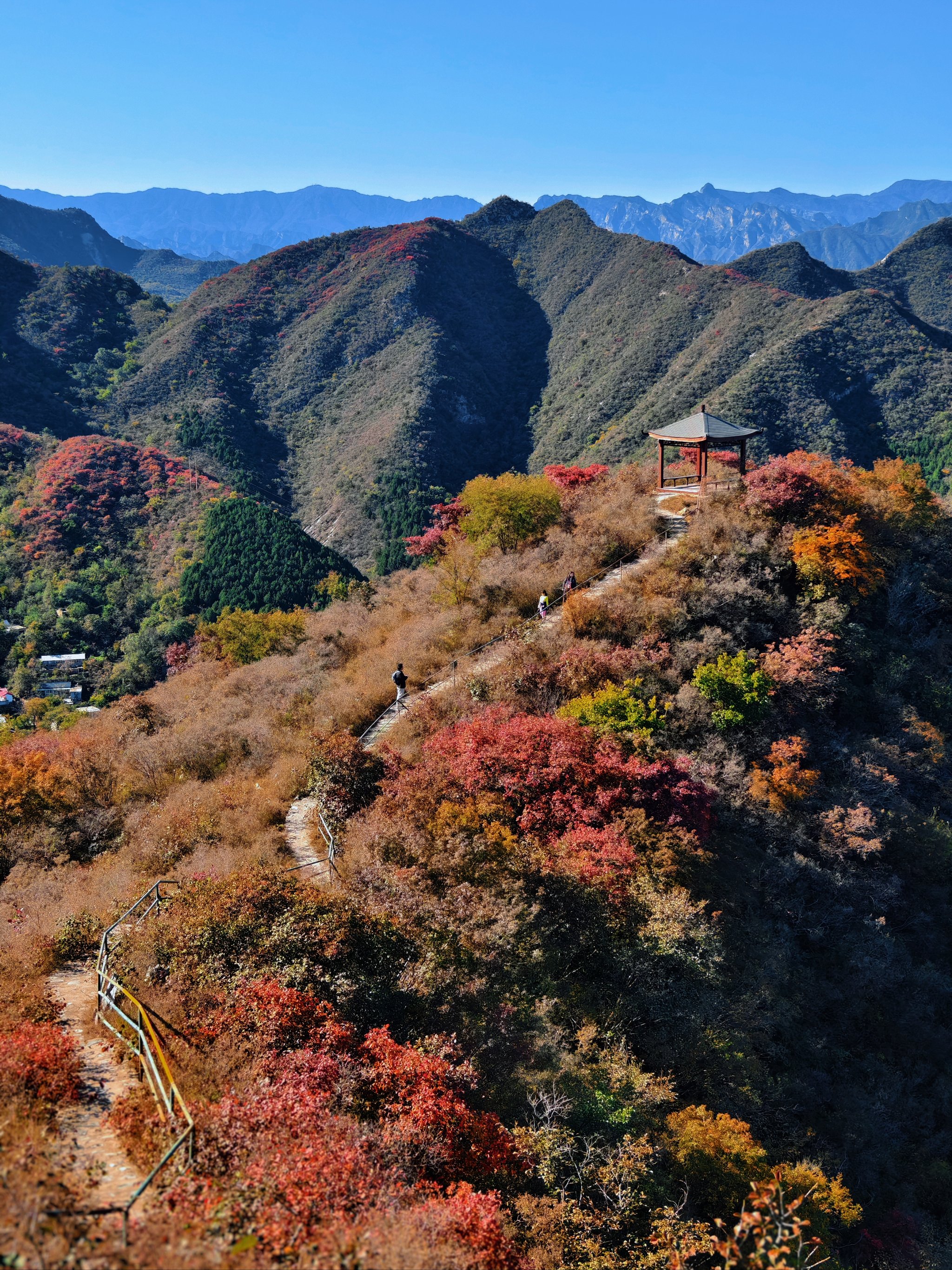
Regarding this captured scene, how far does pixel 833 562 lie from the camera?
68.5 feet

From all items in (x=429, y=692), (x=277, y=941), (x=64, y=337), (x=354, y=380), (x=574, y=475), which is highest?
(x=64, y=337)

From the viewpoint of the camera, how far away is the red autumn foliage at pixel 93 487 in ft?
193

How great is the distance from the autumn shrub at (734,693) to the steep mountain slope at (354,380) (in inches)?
1757

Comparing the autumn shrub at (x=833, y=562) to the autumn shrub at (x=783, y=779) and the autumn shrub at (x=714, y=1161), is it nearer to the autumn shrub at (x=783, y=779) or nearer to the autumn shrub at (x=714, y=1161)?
the autumn shrub at (x=783, y=779)

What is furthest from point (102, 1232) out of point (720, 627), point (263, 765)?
point (720, 627)

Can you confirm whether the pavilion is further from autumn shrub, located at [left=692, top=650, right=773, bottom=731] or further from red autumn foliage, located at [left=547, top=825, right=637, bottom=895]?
red autumn foliage, located at [left=547, top=825, right=637, bottom=895]

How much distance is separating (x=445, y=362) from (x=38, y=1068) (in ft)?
295

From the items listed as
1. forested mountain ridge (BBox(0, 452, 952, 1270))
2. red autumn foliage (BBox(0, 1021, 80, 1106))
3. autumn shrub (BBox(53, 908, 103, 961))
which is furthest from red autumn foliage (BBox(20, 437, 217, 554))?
red autumn foliage (BBox(0, 1021, 80, 1106))

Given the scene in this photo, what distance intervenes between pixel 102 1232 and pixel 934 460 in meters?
75.8

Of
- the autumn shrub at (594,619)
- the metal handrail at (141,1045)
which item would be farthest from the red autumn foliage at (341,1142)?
the autumn shrub at (594,619)

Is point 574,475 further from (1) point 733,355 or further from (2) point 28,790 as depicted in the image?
(1) point 733,355

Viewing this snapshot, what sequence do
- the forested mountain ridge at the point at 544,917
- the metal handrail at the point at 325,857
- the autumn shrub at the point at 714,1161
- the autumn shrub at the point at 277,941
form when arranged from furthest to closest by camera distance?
the metal handrail at the point at 325,857
the autumn shrub at the point at 277,941
the autumn shrub at the point at 714,1161
the forested mountain ridge at the point at 544,917

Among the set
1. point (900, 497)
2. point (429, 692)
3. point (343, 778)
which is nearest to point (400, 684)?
point (429, 692)

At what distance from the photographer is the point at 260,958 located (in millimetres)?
9773
